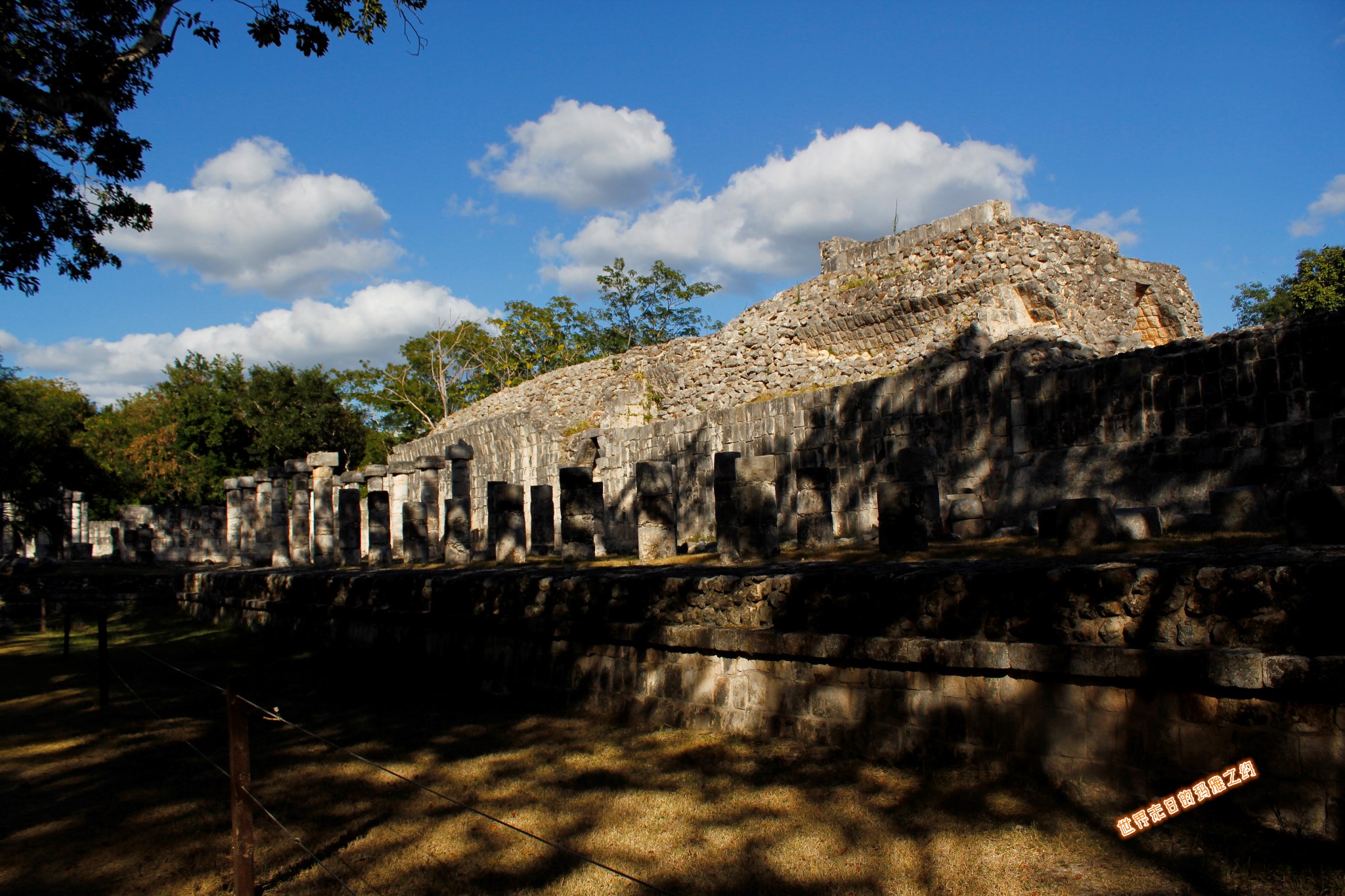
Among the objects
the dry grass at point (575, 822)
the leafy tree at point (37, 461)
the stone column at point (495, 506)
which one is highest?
the leafy tree at point (37, 461)

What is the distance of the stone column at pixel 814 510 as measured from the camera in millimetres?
10133

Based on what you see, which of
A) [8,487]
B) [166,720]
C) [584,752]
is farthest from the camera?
[8,487]

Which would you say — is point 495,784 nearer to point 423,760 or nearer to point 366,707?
point 423,760

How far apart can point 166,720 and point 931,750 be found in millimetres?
6566

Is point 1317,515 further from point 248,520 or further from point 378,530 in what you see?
point 248,520

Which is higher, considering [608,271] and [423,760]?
[608,271]

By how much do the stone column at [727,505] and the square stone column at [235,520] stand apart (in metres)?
19.4

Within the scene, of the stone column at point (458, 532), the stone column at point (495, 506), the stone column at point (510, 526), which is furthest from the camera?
the stone column at point (458, 532)

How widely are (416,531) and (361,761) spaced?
1191 cm

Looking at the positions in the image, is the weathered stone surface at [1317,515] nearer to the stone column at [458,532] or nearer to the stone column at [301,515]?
the stone column at [458,532]

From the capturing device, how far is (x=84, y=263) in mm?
11609

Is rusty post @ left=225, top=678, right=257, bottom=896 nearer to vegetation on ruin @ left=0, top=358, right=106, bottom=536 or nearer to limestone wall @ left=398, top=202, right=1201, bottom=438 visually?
limestone wall @ left=398, top=202, right=1201, bottom=438

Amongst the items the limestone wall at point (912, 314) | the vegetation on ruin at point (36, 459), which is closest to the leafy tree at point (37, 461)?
the vegetation on ruin at point (36, 459)

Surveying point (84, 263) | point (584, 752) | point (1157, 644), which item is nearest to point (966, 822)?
point (1157, 644)
